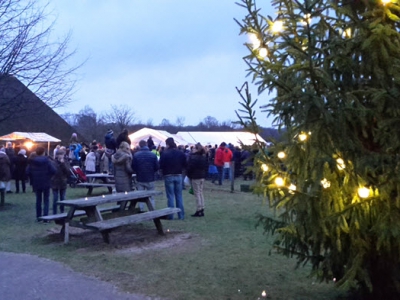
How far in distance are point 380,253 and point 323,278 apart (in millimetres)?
840

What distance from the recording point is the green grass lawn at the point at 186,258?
849 centimetres

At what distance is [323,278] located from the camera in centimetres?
716

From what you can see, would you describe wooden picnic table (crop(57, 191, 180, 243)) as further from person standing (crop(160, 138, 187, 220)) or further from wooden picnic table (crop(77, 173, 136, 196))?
wooden picnic table (crop(77, 173, 136, 196))

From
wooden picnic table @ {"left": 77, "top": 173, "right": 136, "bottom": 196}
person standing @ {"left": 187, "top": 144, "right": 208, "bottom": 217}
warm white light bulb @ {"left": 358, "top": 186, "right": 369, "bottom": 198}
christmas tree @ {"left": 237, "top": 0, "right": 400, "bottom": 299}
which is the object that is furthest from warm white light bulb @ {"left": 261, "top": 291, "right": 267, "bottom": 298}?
wooden picnic table @ {"left": 77, "top": 173, "right": 136, "bottom": 196}

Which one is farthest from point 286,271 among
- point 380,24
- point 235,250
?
point 380,24

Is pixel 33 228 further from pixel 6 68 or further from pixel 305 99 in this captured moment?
pixel 305 99

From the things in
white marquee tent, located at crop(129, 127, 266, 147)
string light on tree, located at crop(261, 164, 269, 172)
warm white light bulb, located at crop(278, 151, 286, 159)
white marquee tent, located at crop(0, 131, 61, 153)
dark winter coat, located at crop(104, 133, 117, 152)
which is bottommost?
string light on tree, located at crop(261, 164, 269, 172)

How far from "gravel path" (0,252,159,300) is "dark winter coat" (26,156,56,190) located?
517 cm

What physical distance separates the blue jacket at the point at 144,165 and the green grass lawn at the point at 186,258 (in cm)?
139

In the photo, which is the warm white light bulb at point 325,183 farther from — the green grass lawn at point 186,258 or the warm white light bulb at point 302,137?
the green grass lawn at point 186,258

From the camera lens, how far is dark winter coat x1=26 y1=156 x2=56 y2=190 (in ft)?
51.4

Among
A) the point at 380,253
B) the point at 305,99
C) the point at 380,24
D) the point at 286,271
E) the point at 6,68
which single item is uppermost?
the point at 6,68

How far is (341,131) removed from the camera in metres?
6.25

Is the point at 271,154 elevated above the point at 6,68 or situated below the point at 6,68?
below
